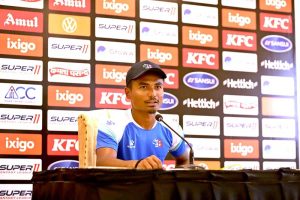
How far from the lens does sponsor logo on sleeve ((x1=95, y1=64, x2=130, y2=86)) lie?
4535 millimetres

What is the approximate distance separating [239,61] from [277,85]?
1.53ft

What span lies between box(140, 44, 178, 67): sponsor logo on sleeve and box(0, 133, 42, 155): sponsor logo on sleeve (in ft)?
3.97

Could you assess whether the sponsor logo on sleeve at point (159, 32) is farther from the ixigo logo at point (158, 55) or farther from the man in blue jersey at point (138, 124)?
the man in blue jersey at point (138, 124)

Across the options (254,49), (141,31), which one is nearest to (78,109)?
(141,31)

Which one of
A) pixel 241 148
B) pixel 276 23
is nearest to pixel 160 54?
pixel 241 148

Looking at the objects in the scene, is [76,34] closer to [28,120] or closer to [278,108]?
[28,120]

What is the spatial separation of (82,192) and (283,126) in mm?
3729

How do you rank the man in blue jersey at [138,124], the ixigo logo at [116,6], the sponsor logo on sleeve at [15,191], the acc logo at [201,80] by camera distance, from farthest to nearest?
the acc logo at [201,80], the ixigo logo at [116,6], the sponsor logo on sleeve at [15,191], the man in blue jersey at [138,124]

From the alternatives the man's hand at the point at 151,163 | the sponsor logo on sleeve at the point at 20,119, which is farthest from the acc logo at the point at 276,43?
the man's hand at the point at 151,163

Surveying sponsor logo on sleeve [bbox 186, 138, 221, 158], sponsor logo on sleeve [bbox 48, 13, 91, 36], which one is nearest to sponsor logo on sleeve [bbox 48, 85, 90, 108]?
sponsor logo on sleeve [bbox 48, 13, 91, 36]

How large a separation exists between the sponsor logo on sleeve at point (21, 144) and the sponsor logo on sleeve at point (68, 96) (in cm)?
32

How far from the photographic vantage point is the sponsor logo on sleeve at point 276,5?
205 inches

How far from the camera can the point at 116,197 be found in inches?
68.1

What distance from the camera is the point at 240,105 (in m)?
4.99
